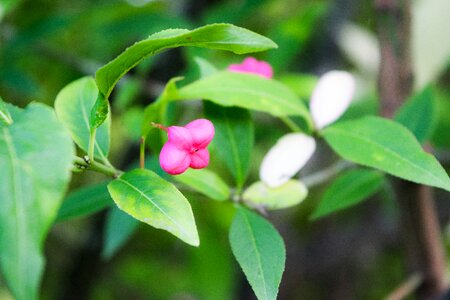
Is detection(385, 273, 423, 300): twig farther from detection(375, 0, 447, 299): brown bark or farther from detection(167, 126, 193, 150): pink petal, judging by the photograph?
detection(167, 126, 193, 150): pink petal

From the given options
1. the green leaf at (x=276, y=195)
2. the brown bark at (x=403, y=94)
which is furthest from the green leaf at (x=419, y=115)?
the green leaf at (x=276, y=195)

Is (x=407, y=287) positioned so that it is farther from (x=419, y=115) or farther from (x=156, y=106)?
(x=156, y=106)

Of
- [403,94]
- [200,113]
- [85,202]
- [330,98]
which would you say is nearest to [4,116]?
[85,202]

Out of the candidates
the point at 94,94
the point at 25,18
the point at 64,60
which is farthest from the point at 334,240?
the point at 94,94

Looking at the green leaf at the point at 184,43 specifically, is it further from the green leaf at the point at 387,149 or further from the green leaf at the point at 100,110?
the green leaf at the point at 387,149

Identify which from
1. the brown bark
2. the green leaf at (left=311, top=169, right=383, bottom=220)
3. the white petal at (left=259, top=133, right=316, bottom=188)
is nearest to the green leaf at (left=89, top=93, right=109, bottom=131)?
the white petal at (left=259, top=133, right=316, bottom=188)

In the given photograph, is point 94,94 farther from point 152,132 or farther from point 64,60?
point 64,60
